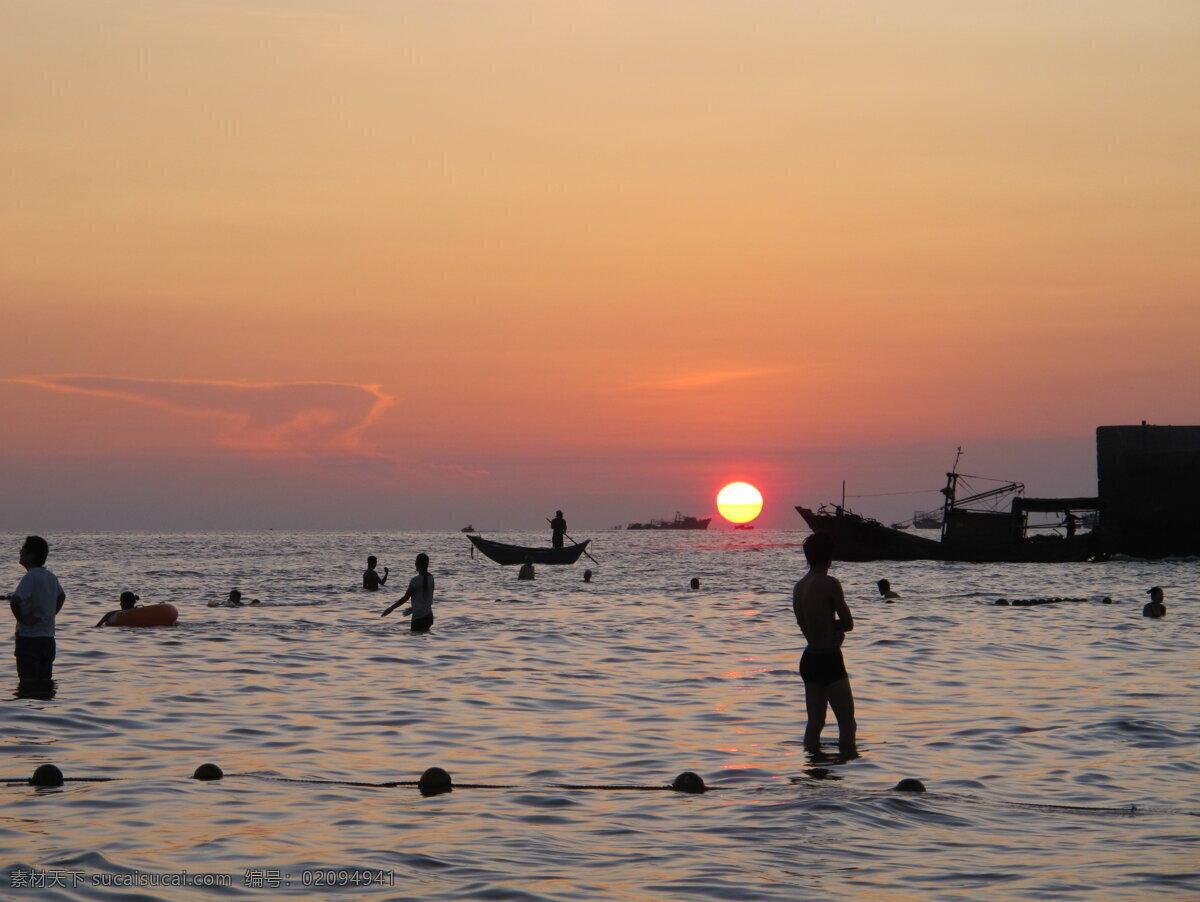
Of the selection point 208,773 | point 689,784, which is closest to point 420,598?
point 208,773

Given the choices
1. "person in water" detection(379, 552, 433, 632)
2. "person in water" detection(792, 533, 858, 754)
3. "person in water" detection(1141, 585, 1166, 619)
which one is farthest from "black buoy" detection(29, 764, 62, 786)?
"person in water" detection(1141, 585, 1166, 619)

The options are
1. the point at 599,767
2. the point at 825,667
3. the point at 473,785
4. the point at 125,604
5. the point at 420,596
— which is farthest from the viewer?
the point at 125,604

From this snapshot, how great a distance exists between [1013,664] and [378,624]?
14563 mm

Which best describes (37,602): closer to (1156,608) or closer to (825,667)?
(825,667)

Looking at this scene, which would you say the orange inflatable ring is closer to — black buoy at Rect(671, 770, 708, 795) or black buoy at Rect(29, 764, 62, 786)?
black buoy at Rect(29, 764, 62, 786)

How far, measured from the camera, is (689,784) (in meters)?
10.7

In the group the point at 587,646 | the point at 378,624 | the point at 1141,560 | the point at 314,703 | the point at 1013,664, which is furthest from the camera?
the point at 1141,560

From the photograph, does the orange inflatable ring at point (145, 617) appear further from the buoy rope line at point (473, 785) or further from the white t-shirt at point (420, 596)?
the buoy rope line at point (473, 785)

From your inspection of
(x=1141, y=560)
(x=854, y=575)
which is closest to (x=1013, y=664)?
(x=854, y=575)

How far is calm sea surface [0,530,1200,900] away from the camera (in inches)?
321

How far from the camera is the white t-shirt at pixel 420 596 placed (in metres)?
24.7

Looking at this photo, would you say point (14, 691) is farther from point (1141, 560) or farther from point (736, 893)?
point (1141, 560)

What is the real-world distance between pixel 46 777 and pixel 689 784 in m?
5.10

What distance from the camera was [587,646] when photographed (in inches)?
997
